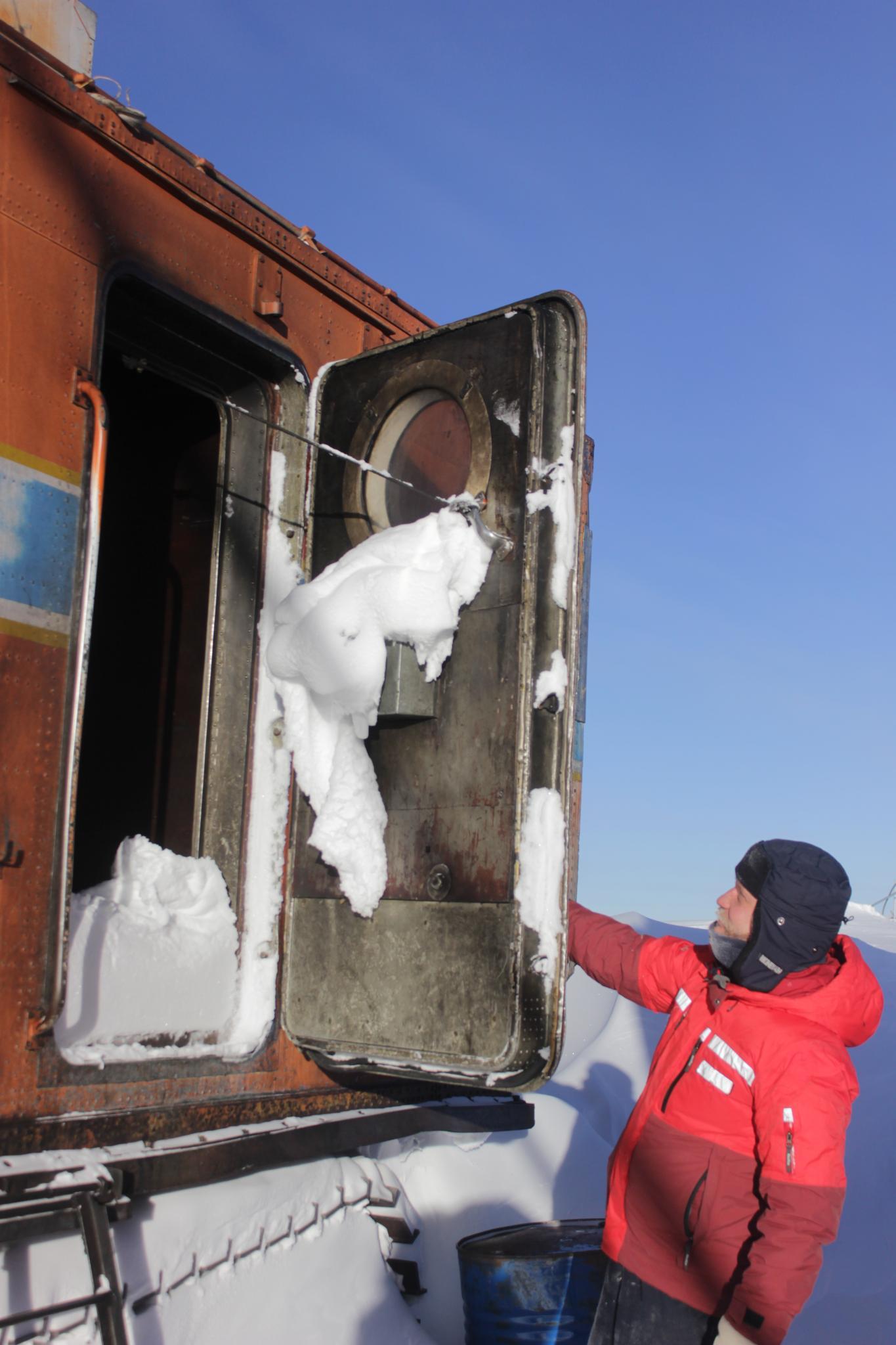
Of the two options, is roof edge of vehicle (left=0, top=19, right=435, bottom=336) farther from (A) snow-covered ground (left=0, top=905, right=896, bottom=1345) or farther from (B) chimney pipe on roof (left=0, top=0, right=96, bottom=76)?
(A) snow-covered ground (left=0, top=905, right=896, bottom=1345)

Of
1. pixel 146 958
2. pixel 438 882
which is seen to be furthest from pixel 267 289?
pixel 146 958

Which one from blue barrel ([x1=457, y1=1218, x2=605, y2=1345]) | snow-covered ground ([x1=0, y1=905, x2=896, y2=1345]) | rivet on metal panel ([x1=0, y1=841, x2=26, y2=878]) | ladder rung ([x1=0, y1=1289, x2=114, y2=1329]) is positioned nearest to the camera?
ladder rung ([x1=0, y1=1289, x2=114, y2=1329])

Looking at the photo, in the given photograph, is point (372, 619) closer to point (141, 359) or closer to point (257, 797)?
point (257, 797)

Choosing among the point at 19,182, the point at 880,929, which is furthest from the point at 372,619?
the point at 880,929

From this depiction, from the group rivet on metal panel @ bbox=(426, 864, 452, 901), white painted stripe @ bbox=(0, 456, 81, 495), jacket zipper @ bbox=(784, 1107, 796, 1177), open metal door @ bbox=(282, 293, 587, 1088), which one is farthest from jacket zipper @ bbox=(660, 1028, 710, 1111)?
white painted stripe @ bbox=(0, 456, 81, 495)

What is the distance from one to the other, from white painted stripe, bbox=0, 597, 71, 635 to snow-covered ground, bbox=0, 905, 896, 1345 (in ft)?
4.15

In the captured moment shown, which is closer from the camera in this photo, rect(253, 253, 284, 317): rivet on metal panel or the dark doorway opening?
rect(253, 253, 284, 317): rivet on metal panel

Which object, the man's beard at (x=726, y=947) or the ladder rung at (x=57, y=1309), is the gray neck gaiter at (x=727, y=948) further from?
the ladder rung at (x=57, y=1309)

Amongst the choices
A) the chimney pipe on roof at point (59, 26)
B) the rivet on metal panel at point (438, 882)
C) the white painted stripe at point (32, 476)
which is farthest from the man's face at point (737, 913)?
the chimney pipe on roof at point (59, 26)

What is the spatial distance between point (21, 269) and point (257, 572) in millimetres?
1118

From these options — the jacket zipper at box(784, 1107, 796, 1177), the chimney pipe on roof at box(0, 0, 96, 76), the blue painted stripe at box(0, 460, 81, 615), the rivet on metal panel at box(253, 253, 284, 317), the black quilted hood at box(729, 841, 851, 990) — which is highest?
the chimney pipe on roof at box(0, 0, 96, 76)

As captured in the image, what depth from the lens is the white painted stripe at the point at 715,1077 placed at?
2.73 metres

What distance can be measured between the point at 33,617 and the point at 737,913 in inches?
74.2

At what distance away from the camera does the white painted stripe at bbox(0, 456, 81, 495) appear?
2436 millimetres
